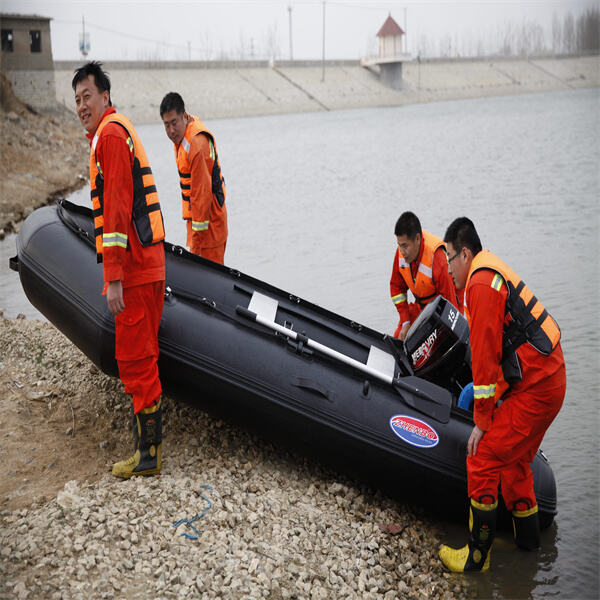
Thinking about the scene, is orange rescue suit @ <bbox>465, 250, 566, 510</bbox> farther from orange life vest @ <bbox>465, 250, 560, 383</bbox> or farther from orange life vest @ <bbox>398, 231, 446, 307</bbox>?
orange life vest @ <bbox>398, 231, 446, 307</bbox>

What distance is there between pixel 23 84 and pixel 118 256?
104 feet

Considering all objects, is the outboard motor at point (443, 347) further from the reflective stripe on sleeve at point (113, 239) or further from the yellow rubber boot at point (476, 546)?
the reflective stripe on sleeve at point (113, 239)

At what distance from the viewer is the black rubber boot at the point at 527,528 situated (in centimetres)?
357

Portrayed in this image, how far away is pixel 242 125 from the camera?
3934cm

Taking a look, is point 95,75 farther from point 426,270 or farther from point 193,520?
point 426,270

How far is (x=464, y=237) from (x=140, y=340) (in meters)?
1.65

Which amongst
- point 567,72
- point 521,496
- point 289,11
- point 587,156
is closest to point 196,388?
point 521,496

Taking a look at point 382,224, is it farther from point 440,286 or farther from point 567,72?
point 567,72

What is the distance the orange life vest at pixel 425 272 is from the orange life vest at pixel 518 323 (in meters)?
1.33

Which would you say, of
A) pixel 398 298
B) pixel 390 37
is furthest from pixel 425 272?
pixel 390 37

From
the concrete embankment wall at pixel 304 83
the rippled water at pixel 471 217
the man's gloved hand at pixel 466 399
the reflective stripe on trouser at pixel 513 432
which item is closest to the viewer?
the reflective stripe on trouser at pixel 513 432

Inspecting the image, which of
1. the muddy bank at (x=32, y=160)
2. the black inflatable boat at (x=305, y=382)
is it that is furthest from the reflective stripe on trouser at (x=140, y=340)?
the muddy bank at (x=32, y=160)

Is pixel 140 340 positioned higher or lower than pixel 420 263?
lower

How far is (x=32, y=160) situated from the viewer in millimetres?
16828
